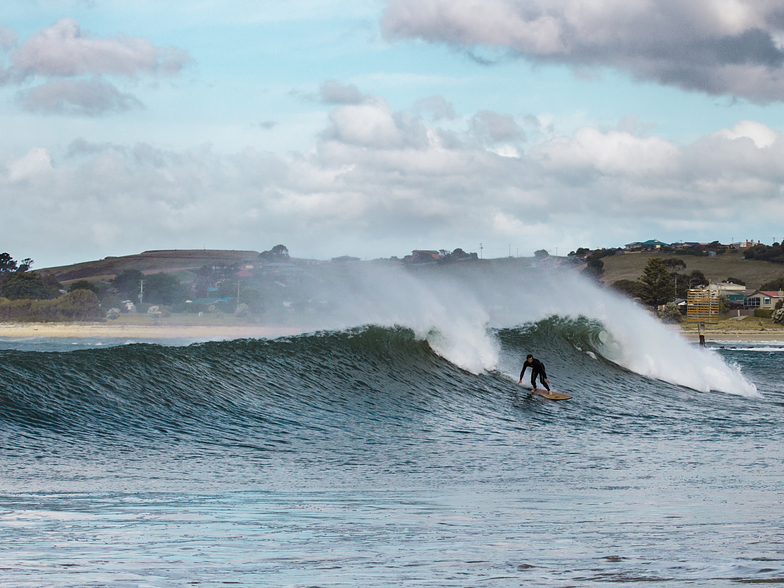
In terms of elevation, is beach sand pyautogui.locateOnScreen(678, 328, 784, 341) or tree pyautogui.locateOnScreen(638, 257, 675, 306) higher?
tree pyautogui.locateOnScreen(638, 257, 675, 306)

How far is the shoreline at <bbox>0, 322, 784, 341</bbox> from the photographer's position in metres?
82.7

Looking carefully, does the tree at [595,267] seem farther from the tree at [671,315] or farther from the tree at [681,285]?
the tree at [671,315]

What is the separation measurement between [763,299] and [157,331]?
98.0 metres

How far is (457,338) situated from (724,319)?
103 m

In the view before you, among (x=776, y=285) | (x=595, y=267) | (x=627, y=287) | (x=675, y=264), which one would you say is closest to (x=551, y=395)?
(x=627, y=287)

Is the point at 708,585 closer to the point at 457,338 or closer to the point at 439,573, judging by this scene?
the point at 439,573

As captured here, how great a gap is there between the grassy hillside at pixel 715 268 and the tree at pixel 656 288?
32419 mm

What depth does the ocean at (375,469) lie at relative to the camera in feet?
19.0

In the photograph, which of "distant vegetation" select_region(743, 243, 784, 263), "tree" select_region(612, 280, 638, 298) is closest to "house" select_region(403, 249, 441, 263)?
"tree" select_region(612, 280, 638, 298)

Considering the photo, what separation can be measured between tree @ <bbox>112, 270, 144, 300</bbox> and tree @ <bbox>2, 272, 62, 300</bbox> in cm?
1033

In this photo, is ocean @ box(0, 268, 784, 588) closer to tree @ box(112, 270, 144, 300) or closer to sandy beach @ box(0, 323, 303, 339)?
sandy beach @ box(0, 323, 303, 339)

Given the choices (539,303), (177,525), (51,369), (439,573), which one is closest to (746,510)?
(439,573)

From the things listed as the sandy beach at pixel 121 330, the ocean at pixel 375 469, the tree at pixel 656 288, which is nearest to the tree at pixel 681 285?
the tree at pixel 656 288

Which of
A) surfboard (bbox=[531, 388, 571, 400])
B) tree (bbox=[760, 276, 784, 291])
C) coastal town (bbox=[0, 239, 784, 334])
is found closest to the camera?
surfboard (bbox=[531, 388, 571, 400])
